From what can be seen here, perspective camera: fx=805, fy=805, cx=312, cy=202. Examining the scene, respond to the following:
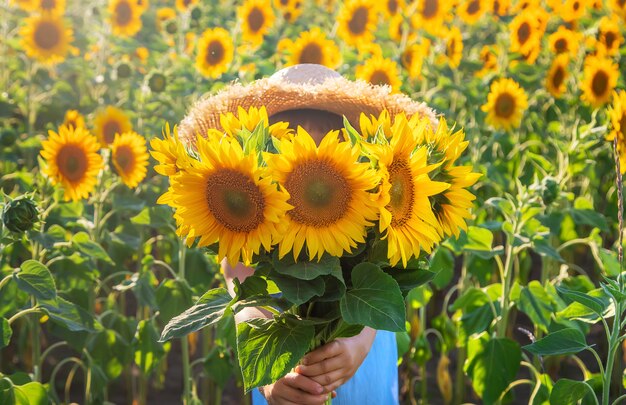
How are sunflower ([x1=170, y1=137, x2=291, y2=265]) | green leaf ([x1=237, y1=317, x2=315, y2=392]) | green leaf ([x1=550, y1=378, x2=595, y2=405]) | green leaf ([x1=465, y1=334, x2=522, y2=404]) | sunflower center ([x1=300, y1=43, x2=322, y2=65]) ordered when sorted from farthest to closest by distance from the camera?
sunflower center ([x1=300, y1=43, x2=322, y2=65]) → green leaf ([x1=465, y1=334, x2=522, y2=404]) → green leaf ([x1=550, y1=378, x2=595, y2=405]) → green leaf ([x1=237, y1=317, x2=315, y2=392]) → sunflower ([x1=170, y1=137, x2=291, y2=265])

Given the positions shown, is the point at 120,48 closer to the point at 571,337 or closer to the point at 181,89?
the point at 181,89

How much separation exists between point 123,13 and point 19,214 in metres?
2.91

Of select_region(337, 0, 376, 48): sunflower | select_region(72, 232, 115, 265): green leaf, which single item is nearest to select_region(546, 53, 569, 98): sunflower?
select_region(337, 0, 376, 48): sunflower

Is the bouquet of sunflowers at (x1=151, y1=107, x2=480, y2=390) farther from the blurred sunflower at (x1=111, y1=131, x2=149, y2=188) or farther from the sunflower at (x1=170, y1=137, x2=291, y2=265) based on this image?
the blurred sunflower at (x1=111, y1=131, x2=149, y2=188)

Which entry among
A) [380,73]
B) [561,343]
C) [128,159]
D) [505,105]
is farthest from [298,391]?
[505,105]

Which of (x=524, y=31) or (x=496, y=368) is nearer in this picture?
(x=496, y=368)

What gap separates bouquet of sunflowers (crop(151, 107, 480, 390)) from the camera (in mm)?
1062

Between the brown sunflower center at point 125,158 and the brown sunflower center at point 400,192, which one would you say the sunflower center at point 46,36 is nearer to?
the brown sunflower center at point 125,158

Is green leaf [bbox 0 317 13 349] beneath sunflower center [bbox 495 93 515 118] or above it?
beneath

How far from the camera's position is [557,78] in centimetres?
349

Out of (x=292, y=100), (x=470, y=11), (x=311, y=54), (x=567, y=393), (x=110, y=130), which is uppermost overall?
(x=470, y=11)

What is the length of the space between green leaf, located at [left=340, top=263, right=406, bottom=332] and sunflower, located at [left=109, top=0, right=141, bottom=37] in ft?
11.7

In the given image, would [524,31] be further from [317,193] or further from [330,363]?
[317,193]

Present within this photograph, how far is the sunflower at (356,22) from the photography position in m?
4.00
